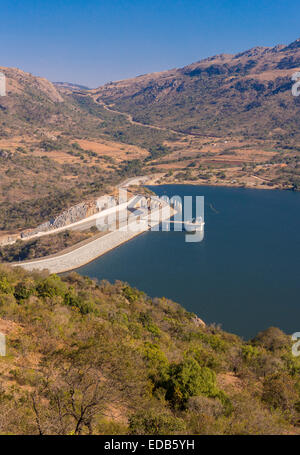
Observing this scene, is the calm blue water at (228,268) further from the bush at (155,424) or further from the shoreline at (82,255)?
the bush at (155,424)

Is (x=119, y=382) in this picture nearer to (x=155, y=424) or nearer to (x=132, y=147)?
(x=155, y=424)

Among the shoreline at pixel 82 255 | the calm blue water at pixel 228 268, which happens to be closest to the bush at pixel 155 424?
the calm blue water at pixel 228 268

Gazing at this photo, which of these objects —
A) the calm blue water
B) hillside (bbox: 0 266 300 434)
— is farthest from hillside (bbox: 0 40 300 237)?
hillside (bbox: 0 266 300 434)

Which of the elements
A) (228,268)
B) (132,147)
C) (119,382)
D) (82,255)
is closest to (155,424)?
(119,382)

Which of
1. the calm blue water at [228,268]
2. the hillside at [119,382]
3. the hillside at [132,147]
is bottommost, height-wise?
the calm blue water at [228,268]

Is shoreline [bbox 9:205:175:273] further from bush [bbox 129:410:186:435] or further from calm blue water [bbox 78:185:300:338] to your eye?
bush [bbox 129:410:186:435]

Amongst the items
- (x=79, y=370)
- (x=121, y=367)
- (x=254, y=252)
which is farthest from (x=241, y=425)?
(x=254, y=252)

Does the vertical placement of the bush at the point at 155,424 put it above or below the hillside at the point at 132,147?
below

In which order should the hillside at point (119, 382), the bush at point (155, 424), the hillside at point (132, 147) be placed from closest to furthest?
the bush at point (155, 424) → the hillside at point (119, 382) → the hillside at point (132, 147)

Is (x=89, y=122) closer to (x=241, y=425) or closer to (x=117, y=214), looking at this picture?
(x=117, y=214)
